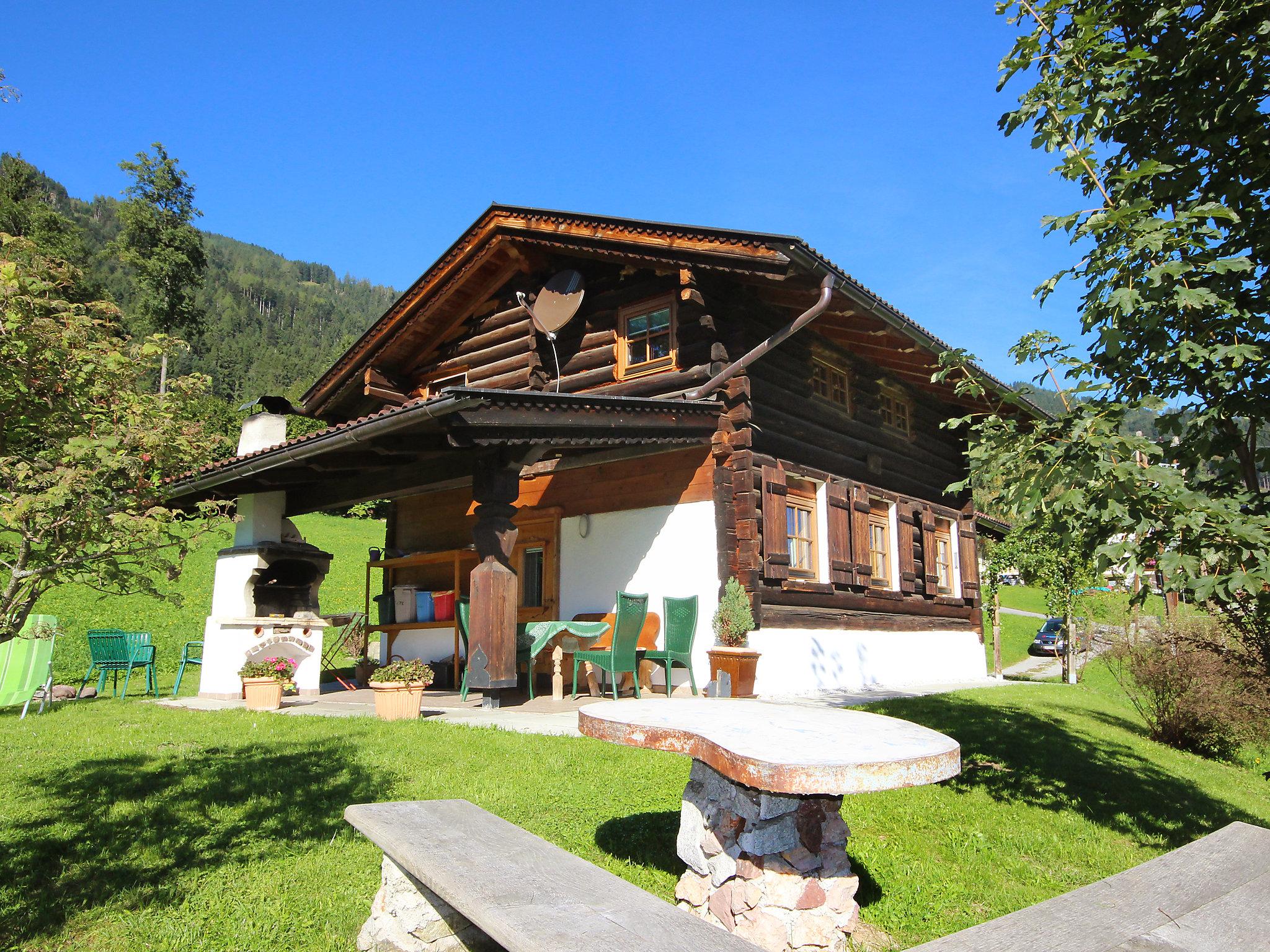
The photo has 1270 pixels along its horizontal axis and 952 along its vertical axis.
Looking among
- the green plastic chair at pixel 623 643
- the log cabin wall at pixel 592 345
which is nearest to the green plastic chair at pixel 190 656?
the log cabin wall at pixel 592 345

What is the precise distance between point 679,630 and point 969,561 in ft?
27.9

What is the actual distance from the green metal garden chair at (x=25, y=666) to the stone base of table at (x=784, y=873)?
690 cm

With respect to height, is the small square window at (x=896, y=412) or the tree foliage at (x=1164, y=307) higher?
the small square window at (x=896, y=412)

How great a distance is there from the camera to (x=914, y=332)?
410 inches

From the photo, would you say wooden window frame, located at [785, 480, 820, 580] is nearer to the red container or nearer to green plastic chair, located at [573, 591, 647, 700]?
green plastic chair, located at [573, 591, 647, 700]

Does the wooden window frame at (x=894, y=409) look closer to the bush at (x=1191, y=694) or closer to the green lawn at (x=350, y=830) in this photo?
→ the bush at (x=1191, y=694)

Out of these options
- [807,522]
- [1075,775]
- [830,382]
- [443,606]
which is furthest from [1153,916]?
[443,606]

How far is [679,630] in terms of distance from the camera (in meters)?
8.82

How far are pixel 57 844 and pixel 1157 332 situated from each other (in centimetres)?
547

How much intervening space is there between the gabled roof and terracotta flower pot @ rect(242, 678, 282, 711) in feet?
19.5

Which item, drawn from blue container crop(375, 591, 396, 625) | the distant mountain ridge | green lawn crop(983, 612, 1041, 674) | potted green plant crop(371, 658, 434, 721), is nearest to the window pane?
blue container crop(375, 591, 396, 625)

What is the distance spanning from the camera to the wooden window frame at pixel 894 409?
13.1 metres

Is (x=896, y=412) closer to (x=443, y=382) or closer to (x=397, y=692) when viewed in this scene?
(x=443, y=382)

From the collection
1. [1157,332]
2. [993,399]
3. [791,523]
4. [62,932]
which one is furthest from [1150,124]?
[993,399]
